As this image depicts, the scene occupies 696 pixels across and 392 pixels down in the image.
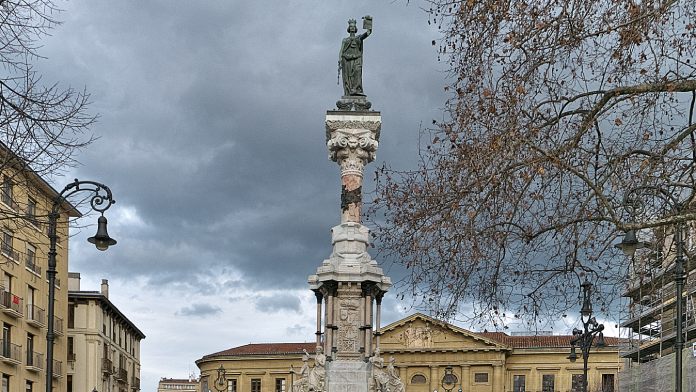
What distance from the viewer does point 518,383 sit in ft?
265

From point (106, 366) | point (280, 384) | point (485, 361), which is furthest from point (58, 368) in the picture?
point (485, 361)

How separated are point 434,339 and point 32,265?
38.7 meters

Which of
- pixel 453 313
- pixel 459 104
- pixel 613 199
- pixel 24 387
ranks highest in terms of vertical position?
pixel 459 104

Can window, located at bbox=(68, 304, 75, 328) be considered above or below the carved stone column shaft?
below

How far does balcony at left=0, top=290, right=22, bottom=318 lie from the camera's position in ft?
143

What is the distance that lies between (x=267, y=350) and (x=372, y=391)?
200ft

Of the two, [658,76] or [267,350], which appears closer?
[658,76]

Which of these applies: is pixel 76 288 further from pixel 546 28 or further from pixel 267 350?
pixel 546 28

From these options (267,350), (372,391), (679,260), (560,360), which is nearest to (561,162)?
(679,260)

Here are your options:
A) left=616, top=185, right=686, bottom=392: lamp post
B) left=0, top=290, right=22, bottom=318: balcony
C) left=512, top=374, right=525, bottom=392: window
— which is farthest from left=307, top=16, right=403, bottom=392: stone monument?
left=512, top=374, right=525, bottom=392: window

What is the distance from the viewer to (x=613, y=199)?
50.5 ft

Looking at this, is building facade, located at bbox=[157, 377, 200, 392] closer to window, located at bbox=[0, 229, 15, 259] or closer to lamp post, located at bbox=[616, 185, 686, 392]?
window, located at bbox=[0, 229, 15, 259]

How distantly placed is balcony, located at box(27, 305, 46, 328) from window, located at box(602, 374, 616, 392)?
4124 cm

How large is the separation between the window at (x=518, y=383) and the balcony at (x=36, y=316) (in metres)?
41.7
